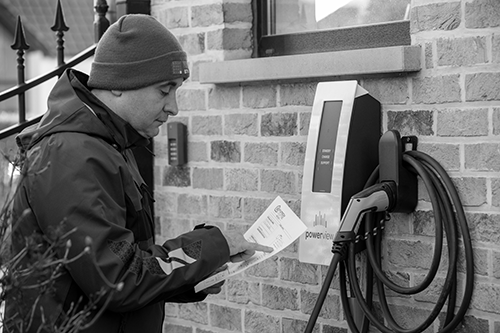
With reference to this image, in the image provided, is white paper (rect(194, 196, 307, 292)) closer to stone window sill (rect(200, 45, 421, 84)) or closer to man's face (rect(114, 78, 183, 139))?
man's face (rect(114, 78, 183, 139))

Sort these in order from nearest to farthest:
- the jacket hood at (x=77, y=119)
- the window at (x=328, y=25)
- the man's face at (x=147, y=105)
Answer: the jacket hood at (x=77, y=119), the man's face at (x=147, y=105), the window at (x=328, y=25)

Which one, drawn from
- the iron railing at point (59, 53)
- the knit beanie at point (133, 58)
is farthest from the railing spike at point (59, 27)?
the knit beanie at point (133, 58)

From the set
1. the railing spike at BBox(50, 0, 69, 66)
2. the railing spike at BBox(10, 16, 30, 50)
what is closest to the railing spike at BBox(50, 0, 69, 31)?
the railing spike at BBox(50, 0, 69, 66)

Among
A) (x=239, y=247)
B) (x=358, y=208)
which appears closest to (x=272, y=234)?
(x=239, y=247)

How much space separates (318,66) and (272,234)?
2.62ft

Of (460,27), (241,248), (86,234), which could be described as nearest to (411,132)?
(460,27)

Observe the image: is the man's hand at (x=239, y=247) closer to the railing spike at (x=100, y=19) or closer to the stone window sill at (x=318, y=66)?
the stone window sill at (x=318, y=66)

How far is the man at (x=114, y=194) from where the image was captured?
2.18 metres

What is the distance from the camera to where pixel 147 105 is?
8.05 feet

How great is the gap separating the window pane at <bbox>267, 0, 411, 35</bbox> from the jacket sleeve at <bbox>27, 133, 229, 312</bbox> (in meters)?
1.28

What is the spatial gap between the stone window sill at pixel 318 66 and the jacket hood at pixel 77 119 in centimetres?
91

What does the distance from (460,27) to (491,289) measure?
839 mm

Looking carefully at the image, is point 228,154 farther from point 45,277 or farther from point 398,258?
point 45,277

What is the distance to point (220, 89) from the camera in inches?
141
